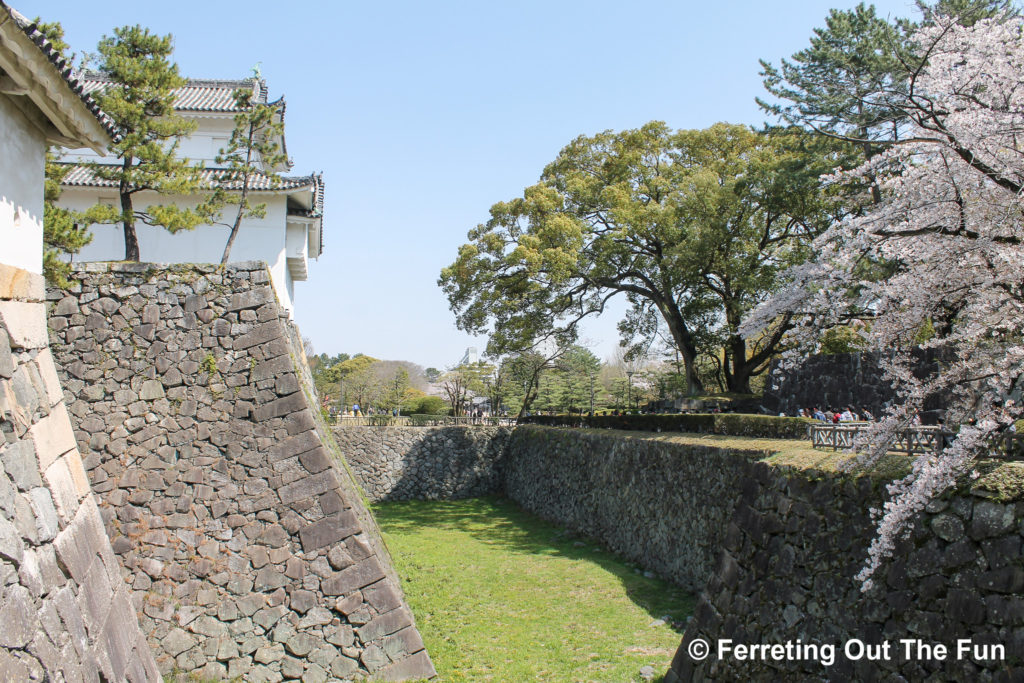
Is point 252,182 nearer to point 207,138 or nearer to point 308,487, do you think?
point 207,138

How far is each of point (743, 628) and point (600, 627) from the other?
145 inches

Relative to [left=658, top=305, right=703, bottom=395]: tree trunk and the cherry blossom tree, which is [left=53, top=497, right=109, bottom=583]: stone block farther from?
[left=658, top=305, right=703, bottom=395]: tree trunk

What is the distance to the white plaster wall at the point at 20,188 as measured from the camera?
5.10m

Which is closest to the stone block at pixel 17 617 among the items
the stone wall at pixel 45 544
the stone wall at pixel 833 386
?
the stone wall at pixel 45 544

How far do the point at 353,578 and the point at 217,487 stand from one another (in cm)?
184

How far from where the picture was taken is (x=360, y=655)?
725 cm

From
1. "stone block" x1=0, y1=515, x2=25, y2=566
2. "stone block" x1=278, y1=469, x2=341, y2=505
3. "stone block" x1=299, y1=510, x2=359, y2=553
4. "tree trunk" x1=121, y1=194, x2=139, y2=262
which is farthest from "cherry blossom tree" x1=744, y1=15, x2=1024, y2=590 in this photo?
"tree trunk" x1=121, y1=194, x2=139, y2=262

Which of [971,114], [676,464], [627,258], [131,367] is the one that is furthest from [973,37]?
[627,258]

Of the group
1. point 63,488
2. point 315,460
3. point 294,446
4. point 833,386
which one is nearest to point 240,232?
point 294,446

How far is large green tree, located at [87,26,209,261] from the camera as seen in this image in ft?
33.6

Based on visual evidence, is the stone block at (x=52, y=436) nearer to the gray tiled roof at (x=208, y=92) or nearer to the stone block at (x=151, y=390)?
the stone block at (x=151, y=390)

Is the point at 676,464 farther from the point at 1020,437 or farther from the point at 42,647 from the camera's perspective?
the point at 42,647

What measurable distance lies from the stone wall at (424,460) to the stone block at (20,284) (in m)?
17.0

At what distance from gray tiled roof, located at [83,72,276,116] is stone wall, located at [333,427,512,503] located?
34.6 ft
